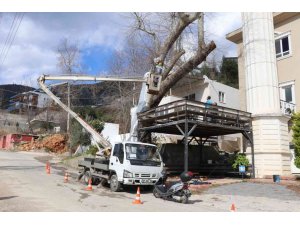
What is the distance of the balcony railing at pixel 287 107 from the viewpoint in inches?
816

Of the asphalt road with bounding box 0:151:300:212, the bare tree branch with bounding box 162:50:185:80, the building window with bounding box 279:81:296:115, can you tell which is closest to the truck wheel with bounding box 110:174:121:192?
the asphalt road with bounding box 0:151:300:212

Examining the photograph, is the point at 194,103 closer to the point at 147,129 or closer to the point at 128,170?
the point at 147,129

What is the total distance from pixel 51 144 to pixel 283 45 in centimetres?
3286

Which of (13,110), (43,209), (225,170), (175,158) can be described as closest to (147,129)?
(175,158)

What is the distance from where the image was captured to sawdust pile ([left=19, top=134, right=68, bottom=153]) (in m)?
43.0

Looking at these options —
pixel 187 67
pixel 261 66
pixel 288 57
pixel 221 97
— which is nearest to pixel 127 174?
pixel 187 67

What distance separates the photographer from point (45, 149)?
43000mm

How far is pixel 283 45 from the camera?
22.3 m

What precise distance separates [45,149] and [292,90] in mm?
33446

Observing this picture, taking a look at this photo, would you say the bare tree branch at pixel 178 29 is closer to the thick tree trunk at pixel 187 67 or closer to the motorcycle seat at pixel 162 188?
the thick tree trunk at pixel 187 67

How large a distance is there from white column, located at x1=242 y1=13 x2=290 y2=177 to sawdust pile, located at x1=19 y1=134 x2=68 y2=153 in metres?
30.6

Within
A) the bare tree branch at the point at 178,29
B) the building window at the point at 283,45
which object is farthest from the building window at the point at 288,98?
the bare tree branch at the point at 178,29

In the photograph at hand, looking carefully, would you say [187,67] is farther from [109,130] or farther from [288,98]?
[109,130]

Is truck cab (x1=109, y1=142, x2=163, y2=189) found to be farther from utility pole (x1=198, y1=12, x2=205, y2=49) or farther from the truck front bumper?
utility pole (x1=198, y1=12, x2=205, y2=49)
